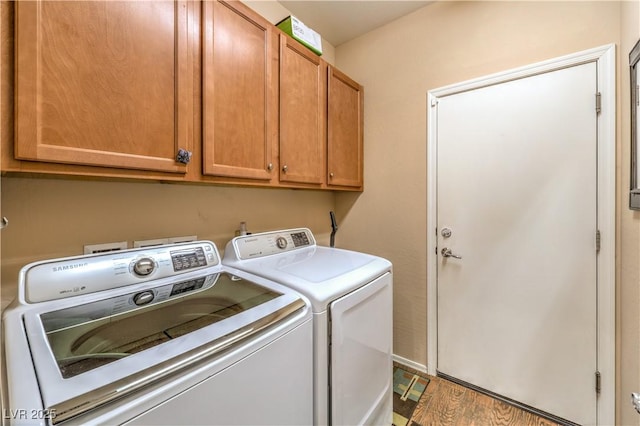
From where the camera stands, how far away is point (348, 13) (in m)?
2.00

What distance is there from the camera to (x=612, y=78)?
1.34 meters

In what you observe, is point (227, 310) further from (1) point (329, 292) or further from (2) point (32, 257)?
(2) point (32, 257)

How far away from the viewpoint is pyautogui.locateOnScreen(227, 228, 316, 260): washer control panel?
1.47 m

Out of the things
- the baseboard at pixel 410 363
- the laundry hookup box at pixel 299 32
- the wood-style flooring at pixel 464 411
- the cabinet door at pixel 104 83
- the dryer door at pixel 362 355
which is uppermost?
the laundry hookup box at pixel 299 32

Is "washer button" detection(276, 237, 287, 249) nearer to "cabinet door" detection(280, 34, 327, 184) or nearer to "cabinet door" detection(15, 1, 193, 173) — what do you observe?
"cabinet door" detection(280, 34, 327, 184)

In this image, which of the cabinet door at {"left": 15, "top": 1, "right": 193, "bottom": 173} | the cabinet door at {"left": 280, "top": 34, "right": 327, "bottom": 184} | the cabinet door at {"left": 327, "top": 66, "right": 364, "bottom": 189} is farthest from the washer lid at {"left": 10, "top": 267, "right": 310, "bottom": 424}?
the cabinet door at {"left": 327, "top": 66, "right": 364, "bottom": 189}

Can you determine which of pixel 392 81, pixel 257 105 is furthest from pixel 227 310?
pixel 392 81

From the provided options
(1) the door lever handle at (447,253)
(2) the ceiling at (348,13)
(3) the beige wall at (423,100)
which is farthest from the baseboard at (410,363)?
(2) the ceiling at (348,13)

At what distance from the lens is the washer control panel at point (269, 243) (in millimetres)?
1471

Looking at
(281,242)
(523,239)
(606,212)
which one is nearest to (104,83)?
(281,242)

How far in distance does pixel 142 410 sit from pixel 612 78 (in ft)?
7.59

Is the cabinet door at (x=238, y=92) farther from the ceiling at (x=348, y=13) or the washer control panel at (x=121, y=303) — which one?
the ceiling at (x=348, y=13)

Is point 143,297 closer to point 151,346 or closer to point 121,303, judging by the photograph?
point 121,303

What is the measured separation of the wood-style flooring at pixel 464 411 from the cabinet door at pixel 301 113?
1617 millimetres
